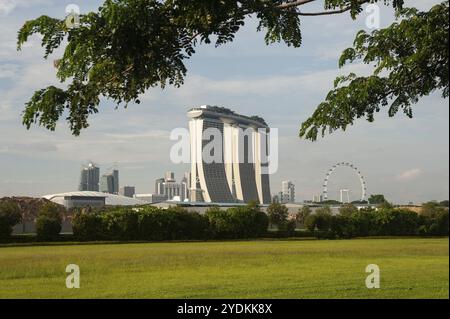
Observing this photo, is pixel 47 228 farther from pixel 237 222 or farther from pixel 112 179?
pixel 237 222

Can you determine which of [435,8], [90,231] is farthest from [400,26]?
[90,231]

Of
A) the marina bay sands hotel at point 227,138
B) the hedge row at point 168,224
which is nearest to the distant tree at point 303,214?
the hedge row at point 168,224

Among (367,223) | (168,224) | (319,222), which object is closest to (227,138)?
(168,224)

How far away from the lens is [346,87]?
11.0 meters

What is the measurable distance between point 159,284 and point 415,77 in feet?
51.4

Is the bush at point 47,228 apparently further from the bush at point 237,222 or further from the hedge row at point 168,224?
the bush at point 237,222

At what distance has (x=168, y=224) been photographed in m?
81.8

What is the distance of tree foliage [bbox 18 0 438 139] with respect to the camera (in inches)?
357

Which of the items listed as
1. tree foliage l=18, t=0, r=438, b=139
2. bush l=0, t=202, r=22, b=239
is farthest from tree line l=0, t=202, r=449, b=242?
tree foliage l=18, t=0, r=438, b=139

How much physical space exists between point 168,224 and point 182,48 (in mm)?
72866

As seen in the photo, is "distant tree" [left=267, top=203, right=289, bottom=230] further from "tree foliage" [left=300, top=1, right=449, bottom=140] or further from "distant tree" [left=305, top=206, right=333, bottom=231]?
"tree foliage" [left=300, top=1, right=449, bottom=140]
